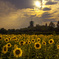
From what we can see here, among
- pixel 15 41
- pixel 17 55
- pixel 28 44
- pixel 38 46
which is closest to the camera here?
pixel 17 55

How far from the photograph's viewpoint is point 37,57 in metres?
4.57

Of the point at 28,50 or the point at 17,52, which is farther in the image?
the point at 28,50

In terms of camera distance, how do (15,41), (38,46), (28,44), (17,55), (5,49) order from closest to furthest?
(17,55) < (5,49) < (38,46) < (28,44) < (15,41)

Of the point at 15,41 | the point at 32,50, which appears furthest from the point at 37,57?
the point at 15,41

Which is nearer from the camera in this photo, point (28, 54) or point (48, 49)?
point (28, 54)

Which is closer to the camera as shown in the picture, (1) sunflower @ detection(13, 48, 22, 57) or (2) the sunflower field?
(1) sunflower @ detection(13, 48, 22, 57)

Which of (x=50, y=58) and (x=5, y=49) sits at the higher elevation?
(x=5, y=49)

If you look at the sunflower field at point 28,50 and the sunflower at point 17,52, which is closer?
the sunflower at point 17,52

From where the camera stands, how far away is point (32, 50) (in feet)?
17.4

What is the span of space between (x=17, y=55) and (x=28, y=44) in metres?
2.09

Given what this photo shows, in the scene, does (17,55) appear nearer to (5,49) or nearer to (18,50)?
(18,50)

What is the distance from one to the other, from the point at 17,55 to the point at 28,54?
98 centimetres

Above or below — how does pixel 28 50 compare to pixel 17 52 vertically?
below

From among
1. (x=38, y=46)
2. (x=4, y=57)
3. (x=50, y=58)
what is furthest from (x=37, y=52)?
(x=4, y=57)
